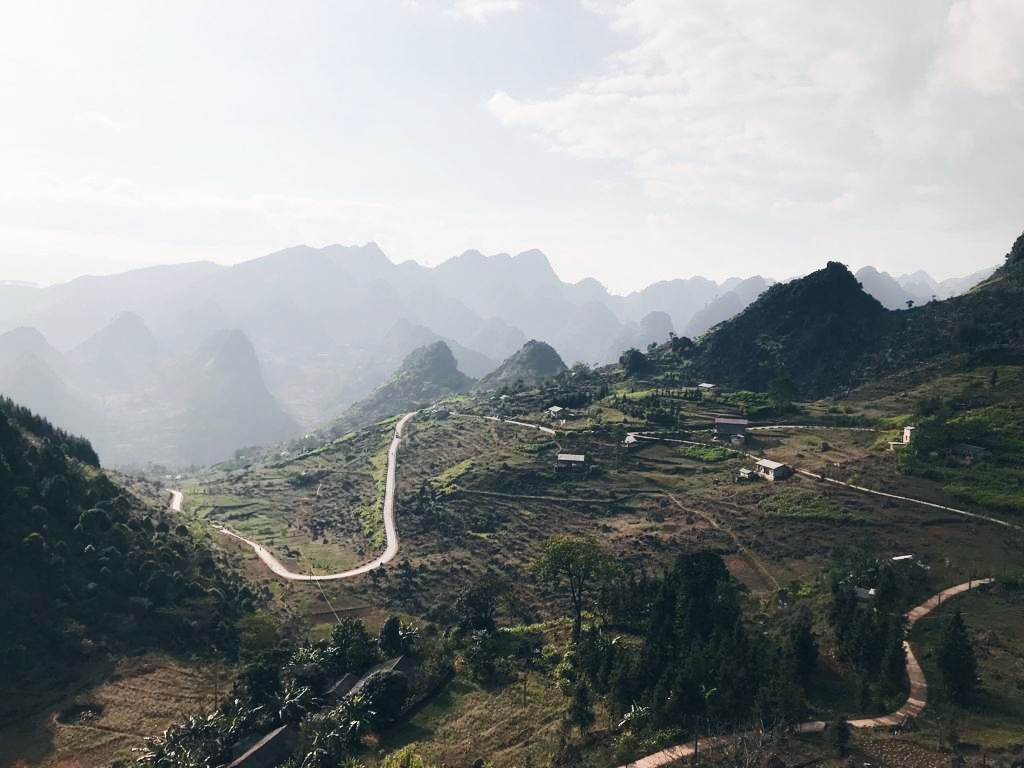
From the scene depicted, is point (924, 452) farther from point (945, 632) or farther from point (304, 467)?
point (304, 467)

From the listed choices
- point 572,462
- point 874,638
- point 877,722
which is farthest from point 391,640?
point 572,462

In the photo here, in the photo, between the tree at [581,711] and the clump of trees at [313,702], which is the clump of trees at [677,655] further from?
the clump of trees at [313,702]

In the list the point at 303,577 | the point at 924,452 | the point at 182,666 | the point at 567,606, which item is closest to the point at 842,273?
the point at 924,452

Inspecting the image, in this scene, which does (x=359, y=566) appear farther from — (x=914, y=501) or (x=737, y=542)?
(x=914, y=501)

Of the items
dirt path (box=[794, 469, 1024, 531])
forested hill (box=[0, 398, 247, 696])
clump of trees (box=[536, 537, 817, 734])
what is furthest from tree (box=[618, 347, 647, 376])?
forested hill (box=[0, 398, 247, 696])

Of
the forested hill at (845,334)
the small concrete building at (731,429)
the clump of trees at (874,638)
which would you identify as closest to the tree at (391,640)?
the clump of trees at (874,638)

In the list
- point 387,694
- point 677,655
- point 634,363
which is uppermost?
point 634,363
